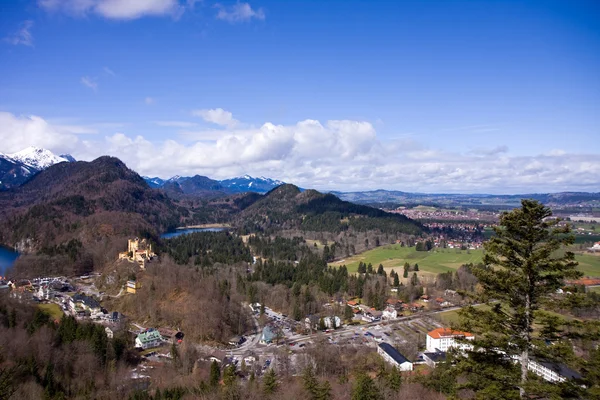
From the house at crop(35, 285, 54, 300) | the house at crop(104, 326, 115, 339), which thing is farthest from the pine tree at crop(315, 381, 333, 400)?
the house at crop(35, 285, 54, 300)

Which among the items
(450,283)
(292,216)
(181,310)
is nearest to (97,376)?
(181,310)

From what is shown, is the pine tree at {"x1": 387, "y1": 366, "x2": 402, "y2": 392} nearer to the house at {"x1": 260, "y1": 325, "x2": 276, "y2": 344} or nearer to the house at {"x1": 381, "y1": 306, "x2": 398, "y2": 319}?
the house at {"x1": 260, "y1": 325, "x2": 276, "y2": 344}

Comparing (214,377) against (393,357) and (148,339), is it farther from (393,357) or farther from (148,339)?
(393,357)

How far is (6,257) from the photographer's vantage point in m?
81.9

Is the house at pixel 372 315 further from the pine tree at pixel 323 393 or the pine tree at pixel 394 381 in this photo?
the pine tree at pixel 323 393

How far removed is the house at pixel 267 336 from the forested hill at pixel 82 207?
1913 inches

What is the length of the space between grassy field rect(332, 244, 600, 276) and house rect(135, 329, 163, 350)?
141 ft

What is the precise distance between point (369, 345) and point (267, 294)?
67.2 ft

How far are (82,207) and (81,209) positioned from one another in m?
1.88

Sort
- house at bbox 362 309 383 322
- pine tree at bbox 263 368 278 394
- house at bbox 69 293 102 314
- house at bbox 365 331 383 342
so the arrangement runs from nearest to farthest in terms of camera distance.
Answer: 1. pine tree at bbox 263 368 278 394
2. house at bbox 365 331 383 342
3. house at bbox 69 293 102 314
4. house at bbox 362 309 383 322

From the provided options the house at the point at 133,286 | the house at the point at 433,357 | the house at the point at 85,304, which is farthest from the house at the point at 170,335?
the house at the point at 433,357

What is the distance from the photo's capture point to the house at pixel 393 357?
33406 mm

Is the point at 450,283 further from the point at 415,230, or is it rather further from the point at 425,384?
the point at 415,230

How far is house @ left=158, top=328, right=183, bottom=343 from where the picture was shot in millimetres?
38906
